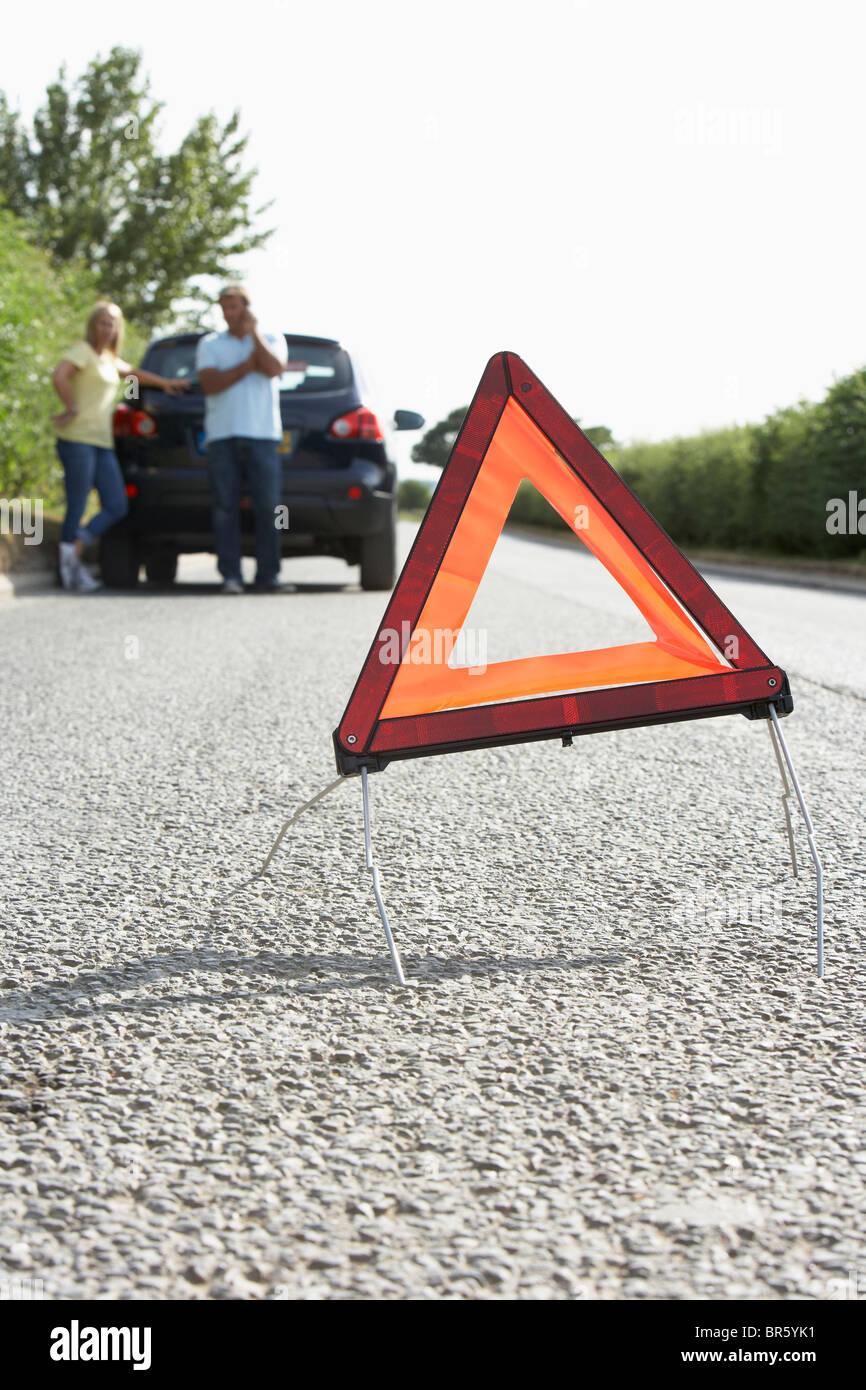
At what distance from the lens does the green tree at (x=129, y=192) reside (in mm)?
33500

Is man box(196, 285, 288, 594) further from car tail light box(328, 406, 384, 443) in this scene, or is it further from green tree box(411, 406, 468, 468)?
green tree box(411, 406, 468, 468)

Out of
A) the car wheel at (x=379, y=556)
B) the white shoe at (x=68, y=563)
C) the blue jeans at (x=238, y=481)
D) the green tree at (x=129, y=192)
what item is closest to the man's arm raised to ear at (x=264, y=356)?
the blue jeans at (x=238, y=481)

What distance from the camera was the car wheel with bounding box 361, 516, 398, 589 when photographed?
1123 cm

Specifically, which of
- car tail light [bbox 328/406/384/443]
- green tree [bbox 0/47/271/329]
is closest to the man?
car tail light [bbox 328/406/384/443]

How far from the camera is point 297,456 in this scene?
10820mm

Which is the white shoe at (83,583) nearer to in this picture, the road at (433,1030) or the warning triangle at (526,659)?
the road at (433,1030)

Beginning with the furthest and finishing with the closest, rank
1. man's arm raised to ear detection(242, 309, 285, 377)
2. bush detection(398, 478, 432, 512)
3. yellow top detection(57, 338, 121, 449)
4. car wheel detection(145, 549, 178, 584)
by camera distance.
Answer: bush detection(398, 478, 432, 512) → car wheel detection(145, 549, 178, 584) → yellow top detection(57, 338, 121, 449) → man's arm raised to ear detection(242, 309, 285, 377)

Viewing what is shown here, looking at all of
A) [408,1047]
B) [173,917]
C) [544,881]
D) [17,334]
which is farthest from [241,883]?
[17,334]

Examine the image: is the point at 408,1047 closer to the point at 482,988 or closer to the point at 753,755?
the point at 482,988

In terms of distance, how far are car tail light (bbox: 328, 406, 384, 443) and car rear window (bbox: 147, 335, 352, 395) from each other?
0.25m

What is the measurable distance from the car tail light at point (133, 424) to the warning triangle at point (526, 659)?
8204 mm

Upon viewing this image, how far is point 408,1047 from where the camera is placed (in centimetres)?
232
